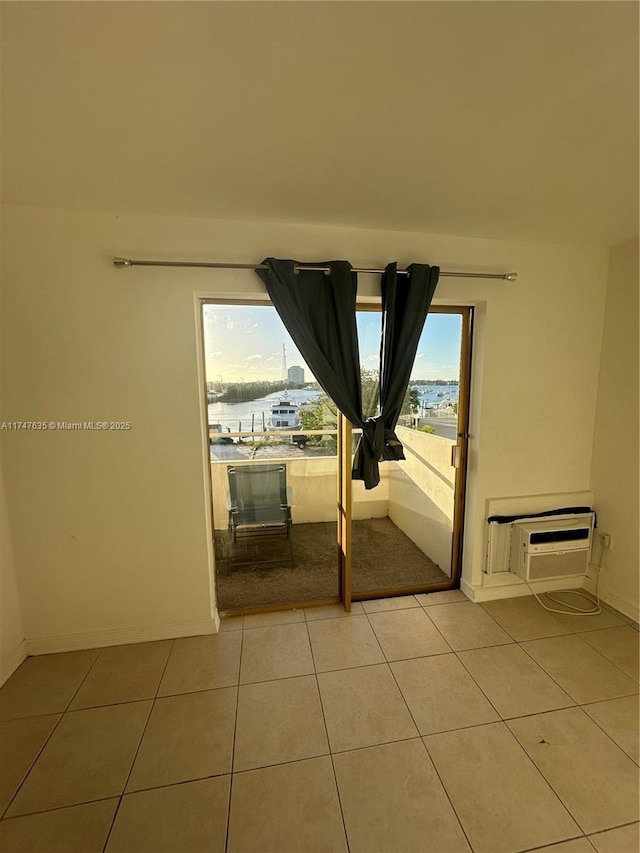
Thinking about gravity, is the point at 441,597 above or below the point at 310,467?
below

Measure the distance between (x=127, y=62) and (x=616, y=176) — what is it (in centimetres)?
190

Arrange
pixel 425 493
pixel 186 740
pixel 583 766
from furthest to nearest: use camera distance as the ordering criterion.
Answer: pixel 425 493
pixel 186 740
pixel 583 766

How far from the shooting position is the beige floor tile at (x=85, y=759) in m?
1.25

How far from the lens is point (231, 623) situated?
7.04ft

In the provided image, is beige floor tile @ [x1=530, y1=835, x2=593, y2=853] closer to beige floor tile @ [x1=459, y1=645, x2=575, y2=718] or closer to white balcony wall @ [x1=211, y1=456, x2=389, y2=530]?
beige floor tile @ [x1=459, y1=645, x2=575, y2=718]

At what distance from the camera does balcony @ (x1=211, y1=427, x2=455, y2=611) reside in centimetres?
231

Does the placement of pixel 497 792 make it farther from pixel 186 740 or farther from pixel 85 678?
pixel 85 678

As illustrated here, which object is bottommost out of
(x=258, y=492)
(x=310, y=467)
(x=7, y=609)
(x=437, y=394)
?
(x=7, y=609)

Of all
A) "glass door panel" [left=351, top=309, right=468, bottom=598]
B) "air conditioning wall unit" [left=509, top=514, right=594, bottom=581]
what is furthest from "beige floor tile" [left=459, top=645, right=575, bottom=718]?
"glass door panel" [left=351, top=309, right=468, bottom=598]

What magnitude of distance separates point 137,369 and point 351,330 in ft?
3.94

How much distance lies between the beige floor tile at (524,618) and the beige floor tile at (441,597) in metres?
0.16

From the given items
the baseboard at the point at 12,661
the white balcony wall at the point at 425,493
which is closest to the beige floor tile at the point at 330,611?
the white balcony wall at the point at 425,493

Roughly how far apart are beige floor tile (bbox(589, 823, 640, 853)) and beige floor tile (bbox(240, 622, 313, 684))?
1180 millimetres

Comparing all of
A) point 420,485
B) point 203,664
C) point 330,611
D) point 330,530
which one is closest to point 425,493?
point 420,485
